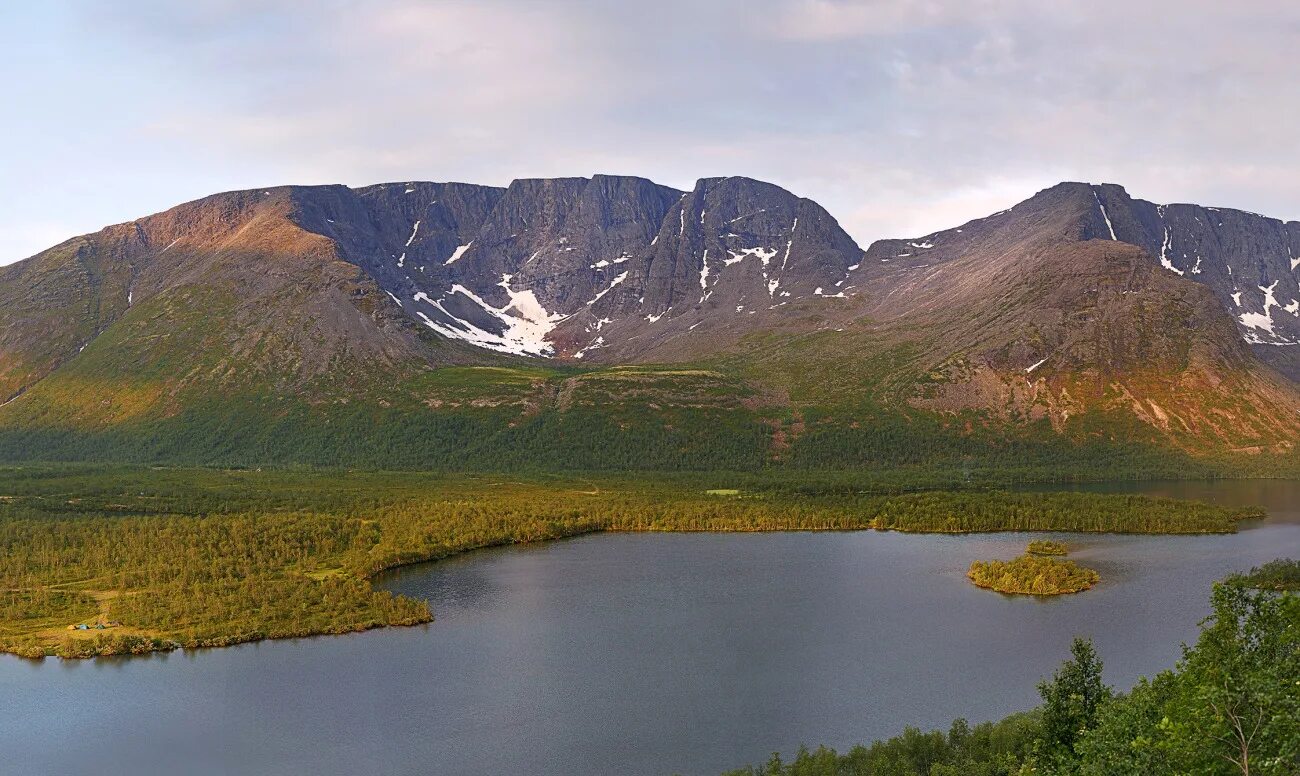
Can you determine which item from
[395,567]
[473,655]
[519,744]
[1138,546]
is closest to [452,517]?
[395,567]

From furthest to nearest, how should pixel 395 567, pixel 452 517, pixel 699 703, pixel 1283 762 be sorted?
pixel 452 517 < pixel 395 567 < pixel 699 703 < pixel 1283 762

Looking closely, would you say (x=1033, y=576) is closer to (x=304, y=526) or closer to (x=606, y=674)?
(x=606, y=674)

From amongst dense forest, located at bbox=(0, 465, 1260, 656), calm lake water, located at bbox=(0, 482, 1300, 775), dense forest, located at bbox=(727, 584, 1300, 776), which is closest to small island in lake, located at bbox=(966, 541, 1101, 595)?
calm lake water, located at bbox=(0, 482, 1300, 775)

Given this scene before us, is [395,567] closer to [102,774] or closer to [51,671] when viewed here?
[51,671]

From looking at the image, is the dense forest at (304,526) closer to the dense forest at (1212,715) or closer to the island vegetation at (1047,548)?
the island vegetation at (1047,548)

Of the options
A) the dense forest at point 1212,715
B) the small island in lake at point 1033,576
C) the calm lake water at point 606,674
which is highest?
the dense forest at point 1212,715

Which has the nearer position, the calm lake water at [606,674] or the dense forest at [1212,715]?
the dense forest at [1212,715]

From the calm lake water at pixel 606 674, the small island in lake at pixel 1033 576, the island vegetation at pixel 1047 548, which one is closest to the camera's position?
the calm lake water at pixel 606 674

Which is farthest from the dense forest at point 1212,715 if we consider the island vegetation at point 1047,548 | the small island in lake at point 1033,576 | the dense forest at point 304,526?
the island vegetation at point 1047,548
